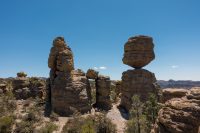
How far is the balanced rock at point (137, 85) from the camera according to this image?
153ft

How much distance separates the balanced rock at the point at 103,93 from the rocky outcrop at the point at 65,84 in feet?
9.59

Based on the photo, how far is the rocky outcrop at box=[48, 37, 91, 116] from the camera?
43.0m

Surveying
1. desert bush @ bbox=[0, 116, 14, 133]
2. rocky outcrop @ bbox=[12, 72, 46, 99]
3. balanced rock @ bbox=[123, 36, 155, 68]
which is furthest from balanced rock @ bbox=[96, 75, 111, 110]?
desert bush @ bbox=[0, 116, 14, 133]

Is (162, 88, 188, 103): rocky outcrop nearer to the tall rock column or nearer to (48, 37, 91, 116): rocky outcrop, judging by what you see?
(48, 37, 91, 116): rocky outcrop

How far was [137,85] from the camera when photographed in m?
47.0

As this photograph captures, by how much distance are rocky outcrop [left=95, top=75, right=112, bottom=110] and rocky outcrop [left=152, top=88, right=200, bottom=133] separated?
1398 inches

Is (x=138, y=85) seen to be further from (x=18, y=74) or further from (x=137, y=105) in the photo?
(x=18, y=74)

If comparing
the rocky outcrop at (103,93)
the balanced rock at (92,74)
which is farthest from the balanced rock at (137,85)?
the balanced rock at (92,74)

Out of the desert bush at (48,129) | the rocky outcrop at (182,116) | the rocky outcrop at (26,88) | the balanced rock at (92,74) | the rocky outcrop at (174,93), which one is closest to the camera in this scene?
the rocky outcrop at (182,116)

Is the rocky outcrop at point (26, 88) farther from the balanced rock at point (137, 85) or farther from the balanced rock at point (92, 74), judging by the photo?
the balanced rock at point (137, 85)

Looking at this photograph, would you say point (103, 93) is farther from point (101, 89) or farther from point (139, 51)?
point (139, 51)

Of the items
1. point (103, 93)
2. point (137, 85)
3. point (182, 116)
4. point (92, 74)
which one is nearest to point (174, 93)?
point (182, 116)

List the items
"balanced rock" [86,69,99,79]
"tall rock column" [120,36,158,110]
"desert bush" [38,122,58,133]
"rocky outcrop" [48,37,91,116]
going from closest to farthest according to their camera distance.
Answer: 1. "desert bush" [38,122,58,133]
2. "rocky outcrop" [48,37,91,116]
3. "tall rock column" [120,36,158,110]
4. "balanced rock" [86,69,99,79]

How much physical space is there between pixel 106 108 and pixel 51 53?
16.5 m
